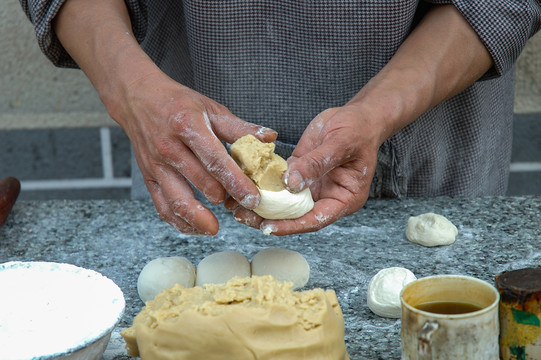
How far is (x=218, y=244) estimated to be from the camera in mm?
2004

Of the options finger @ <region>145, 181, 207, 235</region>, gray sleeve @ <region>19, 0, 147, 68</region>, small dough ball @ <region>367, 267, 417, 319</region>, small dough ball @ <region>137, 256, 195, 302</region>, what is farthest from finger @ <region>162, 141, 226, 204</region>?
gray sleeve @ <region>19, 0, 147, 68</region>

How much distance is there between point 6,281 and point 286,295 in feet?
2.12

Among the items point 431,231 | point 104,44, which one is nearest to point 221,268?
point 431,231

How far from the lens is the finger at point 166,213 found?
1.71 m

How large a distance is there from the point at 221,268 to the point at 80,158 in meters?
1.89

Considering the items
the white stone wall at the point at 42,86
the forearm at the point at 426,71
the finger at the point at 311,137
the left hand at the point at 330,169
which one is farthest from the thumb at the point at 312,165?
the white stone wall at the point at 42,86

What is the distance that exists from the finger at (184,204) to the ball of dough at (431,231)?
0.65 m

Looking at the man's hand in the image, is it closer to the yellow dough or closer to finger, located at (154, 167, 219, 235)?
finger, located at (154, 167, 219, 235)

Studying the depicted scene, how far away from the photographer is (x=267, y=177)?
1.68 metres

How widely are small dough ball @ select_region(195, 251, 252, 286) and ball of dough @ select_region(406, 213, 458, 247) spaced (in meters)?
0.54

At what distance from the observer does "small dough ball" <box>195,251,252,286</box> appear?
66.4 inches

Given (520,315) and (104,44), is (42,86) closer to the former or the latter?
(104,44)

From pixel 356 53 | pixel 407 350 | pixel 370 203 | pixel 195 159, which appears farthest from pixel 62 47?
pixel 407 350

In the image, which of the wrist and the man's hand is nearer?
the man's hand
